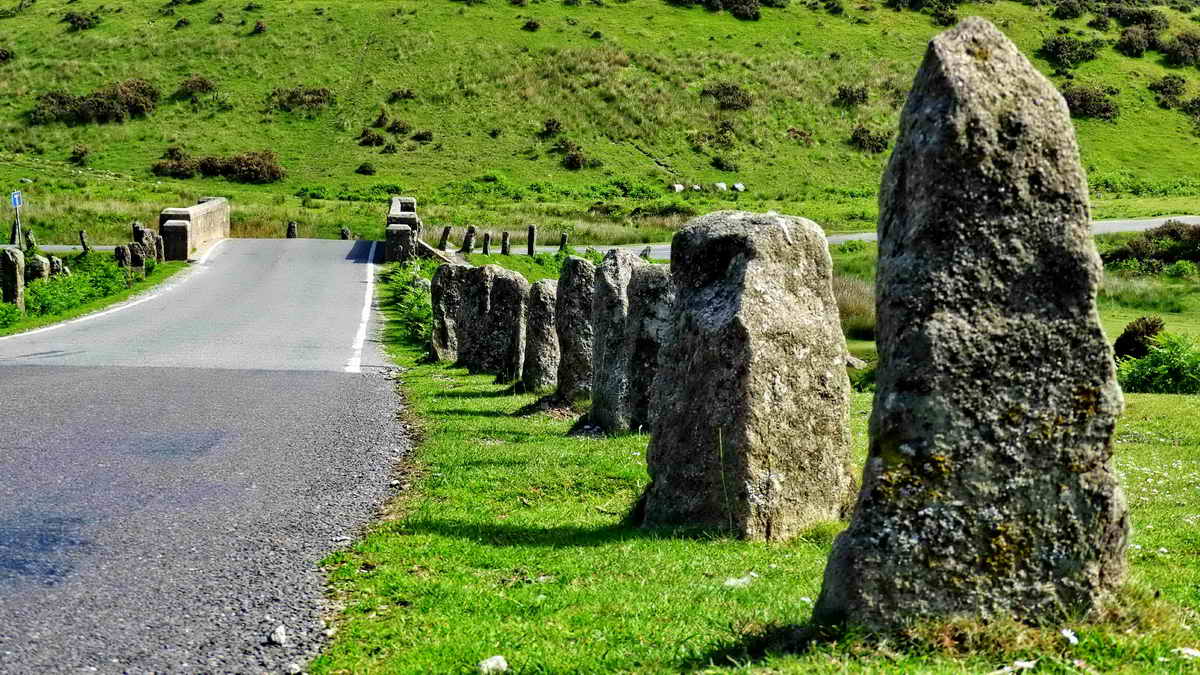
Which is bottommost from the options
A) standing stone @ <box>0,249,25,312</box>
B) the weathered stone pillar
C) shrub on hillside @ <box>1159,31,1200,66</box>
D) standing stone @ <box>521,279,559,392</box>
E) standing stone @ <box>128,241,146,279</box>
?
the weathered stone pillar

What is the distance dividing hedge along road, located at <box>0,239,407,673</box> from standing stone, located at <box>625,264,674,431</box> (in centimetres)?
284

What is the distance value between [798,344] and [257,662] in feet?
14.6

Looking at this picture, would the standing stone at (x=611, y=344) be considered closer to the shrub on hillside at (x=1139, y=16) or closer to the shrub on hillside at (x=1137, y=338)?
the shrub on hillside at (x=1137, y=338)

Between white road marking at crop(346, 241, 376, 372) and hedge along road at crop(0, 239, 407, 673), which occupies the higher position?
hedge along road at crop(0, 239, 407, 673)

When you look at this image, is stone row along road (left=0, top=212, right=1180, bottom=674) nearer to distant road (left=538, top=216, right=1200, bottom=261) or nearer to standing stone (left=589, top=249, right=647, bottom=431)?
standing stone (left=589, top=249, right=647, bottom=431)

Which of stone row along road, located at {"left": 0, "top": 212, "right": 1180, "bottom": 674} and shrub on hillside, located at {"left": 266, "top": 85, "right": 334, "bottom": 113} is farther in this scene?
shrub on hillside, located at {"left": 266, "top": 85, "right": 334, "bottom": 113}

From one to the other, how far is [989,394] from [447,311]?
19.2 m

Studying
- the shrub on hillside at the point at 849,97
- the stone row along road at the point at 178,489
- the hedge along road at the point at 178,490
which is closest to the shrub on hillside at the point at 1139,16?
the shrub on hillside at the point at 849,97

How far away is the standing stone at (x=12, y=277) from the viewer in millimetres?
27359

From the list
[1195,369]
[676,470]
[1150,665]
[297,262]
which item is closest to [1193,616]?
→ [1150,665]

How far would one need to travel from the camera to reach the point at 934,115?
18.1 ft

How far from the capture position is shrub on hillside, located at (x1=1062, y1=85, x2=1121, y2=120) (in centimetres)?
8893

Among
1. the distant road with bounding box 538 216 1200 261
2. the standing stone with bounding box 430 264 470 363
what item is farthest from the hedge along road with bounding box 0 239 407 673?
the distant road with bounding box 538 216 1200 261

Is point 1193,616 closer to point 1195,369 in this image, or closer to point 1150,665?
point 1150,665
